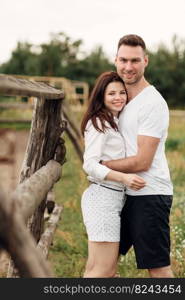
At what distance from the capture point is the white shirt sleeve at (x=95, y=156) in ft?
10.9

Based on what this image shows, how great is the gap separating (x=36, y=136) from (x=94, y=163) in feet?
2.39

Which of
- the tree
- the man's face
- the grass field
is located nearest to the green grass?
the grass field

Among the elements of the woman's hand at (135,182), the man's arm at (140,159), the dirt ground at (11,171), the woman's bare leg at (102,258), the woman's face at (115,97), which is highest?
the woman's face at (115,97)

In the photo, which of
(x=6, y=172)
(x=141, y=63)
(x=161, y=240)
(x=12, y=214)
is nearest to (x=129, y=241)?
(x=161, y=240)

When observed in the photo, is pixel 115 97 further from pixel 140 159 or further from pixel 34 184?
pixel 34 184

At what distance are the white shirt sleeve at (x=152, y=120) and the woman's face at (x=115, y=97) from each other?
0.14 metres

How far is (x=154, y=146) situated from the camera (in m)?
3.38

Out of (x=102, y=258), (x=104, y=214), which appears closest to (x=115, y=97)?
Result: (x=104, y=214)

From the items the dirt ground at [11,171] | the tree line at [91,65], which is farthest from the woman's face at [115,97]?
the tree line at [91,65]

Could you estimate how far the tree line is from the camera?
43375 mm

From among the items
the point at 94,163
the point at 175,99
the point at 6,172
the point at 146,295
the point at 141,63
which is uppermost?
the point at 141,63

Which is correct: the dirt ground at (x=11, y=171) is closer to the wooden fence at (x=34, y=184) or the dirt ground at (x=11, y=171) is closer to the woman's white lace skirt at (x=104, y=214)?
the wooden fence at (x=34, y=184)

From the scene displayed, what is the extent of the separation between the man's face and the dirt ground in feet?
3.04

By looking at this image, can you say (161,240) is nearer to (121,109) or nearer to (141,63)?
(121,109)
